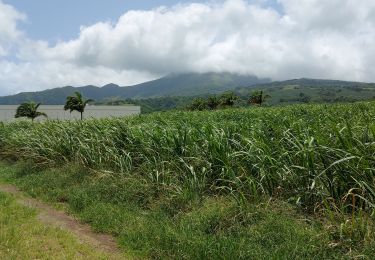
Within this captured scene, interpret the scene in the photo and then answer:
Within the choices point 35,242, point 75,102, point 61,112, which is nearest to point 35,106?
point 75,102

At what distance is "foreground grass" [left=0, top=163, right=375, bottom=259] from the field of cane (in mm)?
15

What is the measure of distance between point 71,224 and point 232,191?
2.84 meters

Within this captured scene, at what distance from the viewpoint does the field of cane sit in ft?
16.1

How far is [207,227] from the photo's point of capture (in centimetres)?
572

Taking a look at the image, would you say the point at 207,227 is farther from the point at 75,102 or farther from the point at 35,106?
the point at 35,106

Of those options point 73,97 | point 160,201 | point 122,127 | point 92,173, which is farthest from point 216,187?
point 73,97

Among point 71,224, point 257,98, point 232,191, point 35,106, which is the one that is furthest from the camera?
point 257,98

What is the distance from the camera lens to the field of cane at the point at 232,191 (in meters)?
4.91

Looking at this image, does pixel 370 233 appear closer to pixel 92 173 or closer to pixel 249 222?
pixel 249 222

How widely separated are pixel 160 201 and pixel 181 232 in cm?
150

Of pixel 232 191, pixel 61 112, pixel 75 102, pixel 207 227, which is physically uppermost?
pixel 75 102

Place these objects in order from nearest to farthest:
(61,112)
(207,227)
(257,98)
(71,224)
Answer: (207,227) < (71,224) < (257,98) < (61,112)

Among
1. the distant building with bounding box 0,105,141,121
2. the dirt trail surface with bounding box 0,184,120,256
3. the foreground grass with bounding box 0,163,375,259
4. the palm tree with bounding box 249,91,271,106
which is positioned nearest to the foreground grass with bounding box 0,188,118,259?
the dirt trail surface with bounding box 0,184,120,256

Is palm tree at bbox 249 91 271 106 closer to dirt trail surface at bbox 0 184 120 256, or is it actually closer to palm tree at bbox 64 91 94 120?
palm tree at bbox 64 91 94 120
